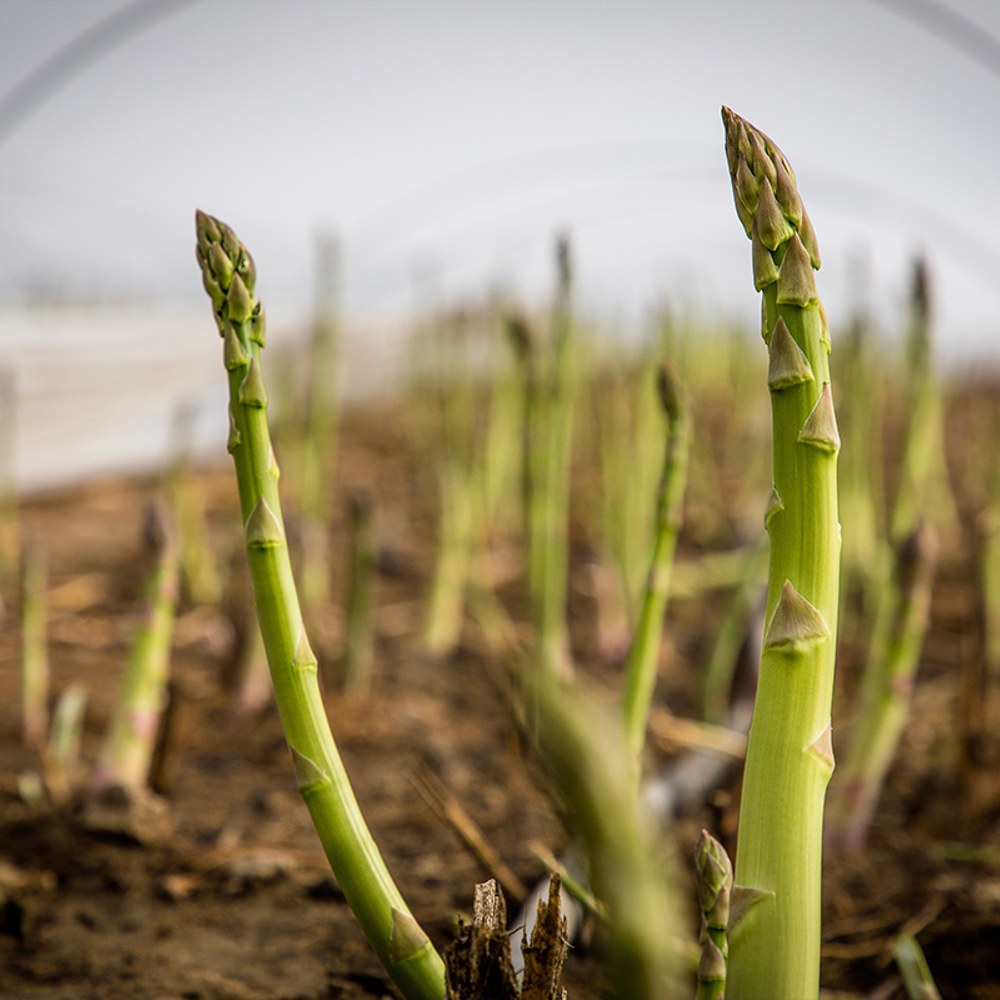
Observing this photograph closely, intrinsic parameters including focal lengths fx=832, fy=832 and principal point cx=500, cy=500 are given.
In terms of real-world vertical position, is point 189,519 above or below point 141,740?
above

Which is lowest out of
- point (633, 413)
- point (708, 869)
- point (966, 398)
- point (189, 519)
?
point (708, 869)

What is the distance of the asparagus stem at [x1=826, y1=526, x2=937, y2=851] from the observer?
82 cm

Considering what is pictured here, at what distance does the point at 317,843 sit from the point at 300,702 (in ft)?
1.56

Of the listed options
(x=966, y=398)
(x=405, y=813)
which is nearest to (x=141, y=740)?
(x=405, y=813)

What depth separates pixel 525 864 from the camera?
2.64 feet

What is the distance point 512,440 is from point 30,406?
4.31 feet

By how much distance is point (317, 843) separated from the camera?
85 centimetres

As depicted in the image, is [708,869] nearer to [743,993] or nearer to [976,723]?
[743,993]

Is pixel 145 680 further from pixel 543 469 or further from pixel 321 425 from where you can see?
pixel 321 425

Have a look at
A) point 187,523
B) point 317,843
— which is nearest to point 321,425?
point 187,523

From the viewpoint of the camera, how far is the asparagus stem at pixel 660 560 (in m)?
0.67

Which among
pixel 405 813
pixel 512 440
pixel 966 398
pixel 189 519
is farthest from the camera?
pixel 966 398

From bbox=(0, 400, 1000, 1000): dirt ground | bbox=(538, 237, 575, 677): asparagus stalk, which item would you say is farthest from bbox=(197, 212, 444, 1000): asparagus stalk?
bbox=(538, 237, 575, 677): asparagus stalk

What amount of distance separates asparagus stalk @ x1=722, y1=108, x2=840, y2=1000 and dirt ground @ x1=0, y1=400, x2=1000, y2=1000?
4.7 inches
